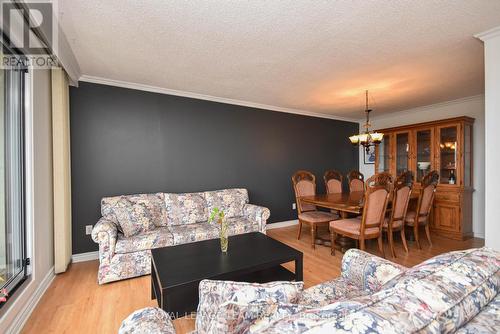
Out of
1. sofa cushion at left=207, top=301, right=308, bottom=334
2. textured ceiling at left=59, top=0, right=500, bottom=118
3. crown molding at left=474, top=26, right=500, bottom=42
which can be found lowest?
sofa cushion at left=207, top=301, right=308, bottom=334

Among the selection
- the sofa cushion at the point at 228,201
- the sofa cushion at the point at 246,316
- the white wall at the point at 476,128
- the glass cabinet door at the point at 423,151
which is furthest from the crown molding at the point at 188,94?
the sofa cushion at the point at 246,316

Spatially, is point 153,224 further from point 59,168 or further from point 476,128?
point 476,128

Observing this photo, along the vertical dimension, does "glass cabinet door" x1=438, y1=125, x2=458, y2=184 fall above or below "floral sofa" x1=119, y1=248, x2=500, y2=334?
above

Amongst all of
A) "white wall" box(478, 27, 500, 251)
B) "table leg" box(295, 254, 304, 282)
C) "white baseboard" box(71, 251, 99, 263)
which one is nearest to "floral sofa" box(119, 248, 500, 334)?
"table leg" box(295, 254, 304, 282)

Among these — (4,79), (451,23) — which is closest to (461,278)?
(451,23)

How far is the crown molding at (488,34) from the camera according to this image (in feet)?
6.57

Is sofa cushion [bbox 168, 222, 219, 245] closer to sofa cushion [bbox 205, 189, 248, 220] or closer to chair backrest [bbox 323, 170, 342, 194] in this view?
sofa cushion [bbox 205, 189, 248, 220]

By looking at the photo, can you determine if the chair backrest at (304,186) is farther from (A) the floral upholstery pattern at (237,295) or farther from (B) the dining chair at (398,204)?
(A) the floral upholstery pattern at (237,295)

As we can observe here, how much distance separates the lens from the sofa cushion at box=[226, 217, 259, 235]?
3.13 meters

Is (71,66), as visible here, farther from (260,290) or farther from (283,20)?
(260,290)

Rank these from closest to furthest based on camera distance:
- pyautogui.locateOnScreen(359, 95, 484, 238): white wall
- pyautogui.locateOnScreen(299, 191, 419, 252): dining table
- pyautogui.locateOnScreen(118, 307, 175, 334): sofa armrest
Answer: pyautogui.locateOnScreen(118, 307, 175, 334): sofa armrest < pyautogui.locateOnScreen(299, 191, 419, 252): dining table < pyautogui.locateOnScreen(359, 95, 484, 238): white wall

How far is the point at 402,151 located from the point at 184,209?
4.30m

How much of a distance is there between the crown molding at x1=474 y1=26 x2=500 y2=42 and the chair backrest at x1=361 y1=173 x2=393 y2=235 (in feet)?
4.91

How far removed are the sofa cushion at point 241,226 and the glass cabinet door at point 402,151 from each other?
10.9ft
